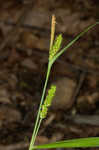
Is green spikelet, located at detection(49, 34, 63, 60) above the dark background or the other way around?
above

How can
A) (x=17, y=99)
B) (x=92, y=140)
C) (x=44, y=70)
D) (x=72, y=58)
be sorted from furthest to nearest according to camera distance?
(x=72, y=58) < (x=44, y=70) < (x=17, y=99) < (x=92, y=140)

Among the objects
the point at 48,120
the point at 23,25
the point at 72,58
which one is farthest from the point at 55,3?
the point at 48,120

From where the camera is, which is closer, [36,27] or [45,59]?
[45,59]

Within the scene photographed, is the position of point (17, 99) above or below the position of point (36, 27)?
below

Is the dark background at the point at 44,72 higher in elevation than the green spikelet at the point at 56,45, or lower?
lower

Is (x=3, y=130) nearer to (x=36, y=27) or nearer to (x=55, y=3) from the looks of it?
(x=36, y=27)

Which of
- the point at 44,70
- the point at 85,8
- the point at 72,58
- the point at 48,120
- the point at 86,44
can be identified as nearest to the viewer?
the point at 48,120

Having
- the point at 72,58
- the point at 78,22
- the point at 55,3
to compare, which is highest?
the point at 55,3

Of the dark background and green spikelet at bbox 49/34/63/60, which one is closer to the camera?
green spikelet at bbox 49/34/63/60

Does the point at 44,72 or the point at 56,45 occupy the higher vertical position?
the point at 56,45

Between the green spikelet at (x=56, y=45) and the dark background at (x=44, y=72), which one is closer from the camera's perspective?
the green spikelet at (x=56, y=45)

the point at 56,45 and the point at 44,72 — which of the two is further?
the point at 44,72
